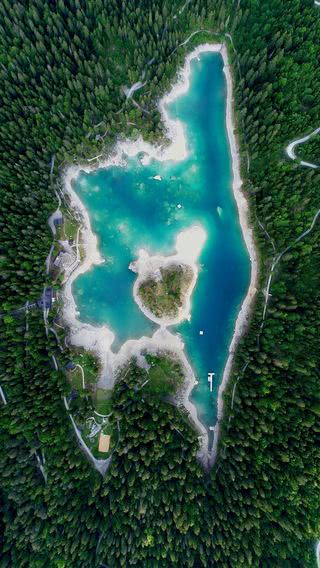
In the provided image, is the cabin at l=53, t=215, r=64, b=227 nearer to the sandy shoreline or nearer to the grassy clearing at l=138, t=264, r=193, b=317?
the sandy shoreline

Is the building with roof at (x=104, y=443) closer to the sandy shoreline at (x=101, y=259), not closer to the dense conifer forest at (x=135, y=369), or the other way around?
the dense conifer forest at (x=135, y=369)

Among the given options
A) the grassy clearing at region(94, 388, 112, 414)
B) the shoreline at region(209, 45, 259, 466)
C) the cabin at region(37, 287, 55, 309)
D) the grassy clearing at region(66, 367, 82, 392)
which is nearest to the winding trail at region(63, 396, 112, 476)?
the grassy clearing at region(66, 367, 82, 392)

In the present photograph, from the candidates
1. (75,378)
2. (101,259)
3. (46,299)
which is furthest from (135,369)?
(101,259)

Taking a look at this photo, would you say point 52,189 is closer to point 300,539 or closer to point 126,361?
point 126,361

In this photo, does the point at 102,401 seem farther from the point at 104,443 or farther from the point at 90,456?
the point at 90,456

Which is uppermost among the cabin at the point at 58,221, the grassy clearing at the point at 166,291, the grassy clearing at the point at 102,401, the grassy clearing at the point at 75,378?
the cabin at the point at 58,221

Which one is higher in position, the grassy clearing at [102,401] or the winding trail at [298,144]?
the winding trail at [298,144]

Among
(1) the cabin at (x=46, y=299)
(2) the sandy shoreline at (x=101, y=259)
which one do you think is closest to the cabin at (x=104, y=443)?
(2) the sandy shoreline at (x=101, y=259)
